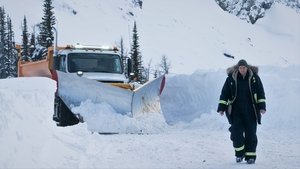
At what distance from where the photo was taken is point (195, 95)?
15.3m

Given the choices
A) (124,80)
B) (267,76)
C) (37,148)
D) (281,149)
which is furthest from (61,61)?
(37,148)

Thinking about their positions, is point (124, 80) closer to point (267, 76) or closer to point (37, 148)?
point (267, 76)

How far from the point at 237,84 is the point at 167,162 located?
1.54 meters

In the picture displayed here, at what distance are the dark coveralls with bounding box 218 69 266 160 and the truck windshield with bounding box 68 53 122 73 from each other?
6664mm

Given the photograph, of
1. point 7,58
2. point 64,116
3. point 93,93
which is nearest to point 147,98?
point 93,93

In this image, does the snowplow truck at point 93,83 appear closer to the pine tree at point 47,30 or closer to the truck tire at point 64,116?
the truck tire at point 64,116

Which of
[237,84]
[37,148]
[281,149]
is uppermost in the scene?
[237,84]

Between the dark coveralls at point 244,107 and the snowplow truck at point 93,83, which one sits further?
the snowplow truck at point 93,83

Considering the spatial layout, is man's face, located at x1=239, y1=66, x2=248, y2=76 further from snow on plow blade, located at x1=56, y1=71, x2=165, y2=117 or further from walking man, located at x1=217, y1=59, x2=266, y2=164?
snow on plow blade, located at x1=56, y1=71, x2=165, y2=117

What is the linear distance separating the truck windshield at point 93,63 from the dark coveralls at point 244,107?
262 inches

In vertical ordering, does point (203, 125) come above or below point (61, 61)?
below

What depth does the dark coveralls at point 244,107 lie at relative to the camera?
795 cm

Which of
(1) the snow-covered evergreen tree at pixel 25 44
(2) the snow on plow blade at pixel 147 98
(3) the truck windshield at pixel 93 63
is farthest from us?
(1) the snow-covered evergreen tree at pixel 25 44

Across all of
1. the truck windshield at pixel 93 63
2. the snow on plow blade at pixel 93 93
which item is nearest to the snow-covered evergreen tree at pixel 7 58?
the truck windshield at pixel 93 63
